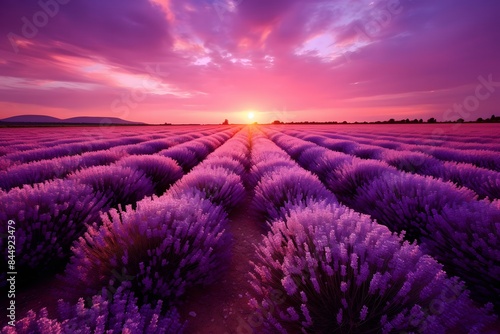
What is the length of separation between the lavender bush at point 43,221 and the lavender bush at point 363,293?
1.84 m

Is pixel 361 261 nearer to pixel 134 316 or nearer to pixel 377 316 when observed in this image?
pixel 377 316

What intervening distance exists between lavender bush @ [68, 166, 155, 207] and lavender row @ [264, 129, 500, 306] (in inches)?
127

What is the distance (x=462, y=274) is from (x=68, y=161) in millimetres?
6158

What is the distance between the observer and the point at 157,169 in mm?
4938

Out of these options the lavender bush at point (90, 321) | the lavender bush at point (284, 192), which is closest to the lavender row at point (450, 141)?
the lavender bush at point (284, 192)

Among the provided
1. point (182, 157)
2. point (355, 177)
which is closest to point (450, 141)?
point (355, 177)

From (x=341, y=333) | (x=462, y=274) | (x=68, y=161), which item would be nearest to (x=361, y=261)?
(x=341, y=333)

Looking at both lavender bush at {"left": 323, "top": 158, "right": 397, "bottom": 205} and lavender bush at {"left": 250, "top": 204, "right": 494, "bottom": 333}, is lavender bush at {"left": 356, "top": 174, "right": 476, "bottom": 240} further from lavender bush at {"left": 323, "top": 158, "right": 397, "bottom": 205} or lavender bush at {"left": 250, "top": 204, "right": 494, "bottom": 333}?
lavender bush at {"left": 250, "top": 204, "right": 494, "bottom": 333}

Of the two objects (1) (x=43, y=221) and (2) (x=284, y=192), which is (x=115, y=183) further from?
(2) (x=284, y=192)

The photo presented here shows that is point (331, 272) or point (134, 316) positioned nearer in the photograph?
point (134, 316)

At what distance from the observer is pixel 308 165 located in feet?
23.5

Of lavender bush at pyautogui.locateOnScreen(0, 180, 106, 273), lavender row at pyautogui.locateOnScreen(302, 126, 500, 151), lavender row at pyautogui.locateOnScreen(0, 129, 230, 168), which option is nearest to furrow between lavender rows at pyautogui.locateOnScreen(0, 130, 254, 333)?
lavender bush at pyautogui.locateOnScreen(0, 180, 106, 273)

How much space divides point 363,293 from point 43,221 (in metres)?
2.53

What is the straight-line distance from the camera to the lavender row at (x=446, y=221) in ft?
5.96
